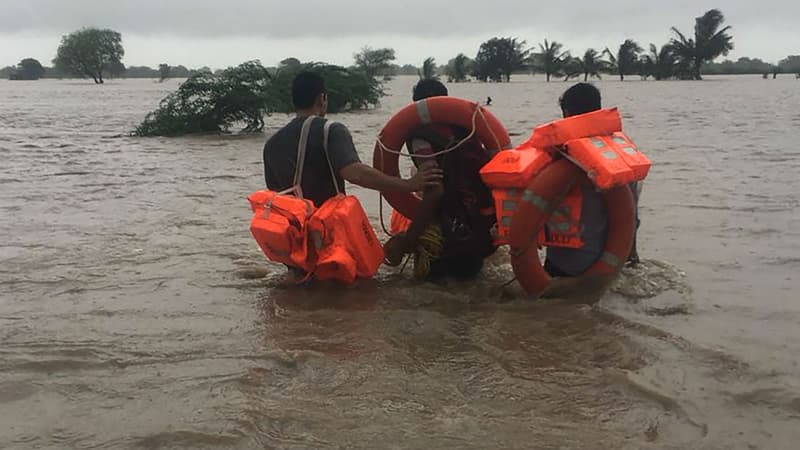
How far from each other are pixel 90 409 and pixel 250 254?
2.76m

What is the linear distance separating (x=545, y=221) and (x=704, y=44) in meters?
63.0

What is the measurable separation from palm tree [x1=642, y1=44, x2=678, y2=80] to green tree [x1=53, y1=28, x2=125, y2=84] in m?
50.5

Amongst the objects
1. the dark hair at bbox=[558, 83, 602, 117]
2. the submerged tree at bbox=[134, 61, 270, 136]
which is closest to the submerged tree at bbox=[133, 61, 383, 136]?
the submerged tree at bbox=[134, 61, 270, 136]

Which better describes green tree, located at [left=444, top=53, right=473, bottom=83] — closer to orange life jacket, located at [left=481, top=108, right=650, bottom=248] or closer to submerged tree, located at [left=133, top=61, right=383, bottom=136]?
submerged tree, located at [left=133, top=61, right=383, bottom=136]

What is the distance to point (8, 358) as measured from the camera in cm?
349

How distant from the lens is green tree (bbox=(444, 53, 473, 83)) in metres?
73.4

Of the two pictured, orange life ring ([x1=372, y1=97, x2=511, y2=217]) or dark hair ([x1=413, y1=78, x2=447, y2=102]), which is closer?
orange life ring ([x1=372, y1=97, x2=511, y2=217])

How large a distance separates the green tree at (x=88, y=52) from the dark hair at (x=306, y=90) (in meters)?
73.5

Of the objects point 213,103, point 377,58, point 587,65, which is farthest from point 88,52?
point 213,103

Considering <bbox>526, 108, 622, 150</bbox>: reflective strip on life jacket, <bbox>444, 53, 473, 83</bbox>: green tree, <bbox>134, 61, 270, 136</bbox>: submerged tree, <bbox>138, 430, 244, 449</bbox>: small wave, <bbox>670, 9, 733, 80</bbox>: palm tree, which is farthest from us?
<bbox>444, 53, 473, 83</bbox>: green tree

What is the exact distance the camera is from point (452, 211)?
4.72 metres

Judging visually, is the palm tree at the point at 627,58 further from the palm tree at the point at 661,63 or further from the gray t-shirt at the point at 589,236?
the gray t-shirt at the point at 589,236

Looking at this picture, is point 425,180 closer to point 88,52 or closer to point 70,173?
point 70,173

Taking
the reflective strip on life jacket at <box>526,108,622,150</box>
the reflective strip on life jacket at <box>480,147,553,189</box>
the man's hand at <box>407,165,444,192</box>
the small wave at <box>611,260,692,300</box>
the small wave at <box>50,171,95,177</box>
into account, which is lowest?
the small wave at <box>611,260,692,300</box>
